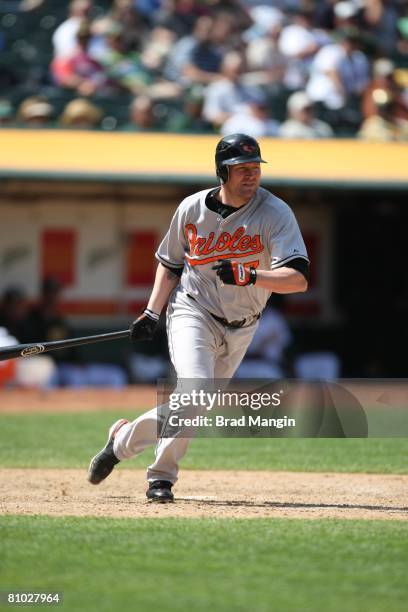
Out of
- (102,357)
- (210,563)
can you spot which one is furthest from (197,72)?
(210,563)

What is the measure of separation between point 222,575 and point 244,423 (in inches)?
82.6

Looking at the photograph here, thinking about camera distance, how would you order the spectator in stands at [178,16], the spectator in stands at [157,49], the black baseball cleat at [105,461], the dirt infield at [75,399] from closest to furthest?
the black baseball cleat at [105,461], the dirt infield at [75,399], the spectator in stands at [157,49], the spectator in stands at [178,16]

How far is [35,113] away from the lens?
12.6 metres

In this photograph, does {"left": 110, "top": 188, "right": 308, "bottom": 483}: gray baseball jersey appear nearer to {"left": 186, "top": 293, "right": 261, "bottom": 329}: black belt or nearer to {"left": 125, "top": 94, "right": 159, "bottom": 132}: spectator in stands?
{"left": 186, "top": 293, "right": 261, "bottom": 329}: black belt

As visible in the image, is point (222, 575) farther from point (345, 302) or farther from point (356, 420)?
point (345, 302)

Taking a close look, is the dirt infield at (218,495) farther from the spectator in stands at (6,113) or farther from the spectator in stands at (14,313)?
the spectator in stands at (6,113)

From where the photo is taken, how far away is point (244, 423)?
6.25 m

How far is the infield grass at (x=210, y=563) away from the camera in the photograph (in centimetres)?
385

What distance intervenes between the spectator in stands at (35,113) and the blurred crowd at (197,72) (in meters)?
0.01

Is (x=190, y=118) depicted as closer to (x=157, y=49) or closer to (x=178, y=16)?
(x=157, y=49)

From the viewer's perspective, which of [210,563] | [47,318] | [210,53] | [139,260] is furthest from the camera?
[210,53]

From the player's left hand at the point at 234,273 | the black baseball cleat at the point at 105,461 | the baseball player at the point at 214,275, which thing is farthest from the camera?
the black baseball cleat at the point at 105,461

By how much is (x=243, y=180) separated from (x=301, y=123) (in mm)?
7779

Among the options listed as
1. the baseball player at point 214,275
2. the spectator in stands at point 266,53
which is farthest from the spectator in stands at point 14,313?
the baseball player at point 214,275
